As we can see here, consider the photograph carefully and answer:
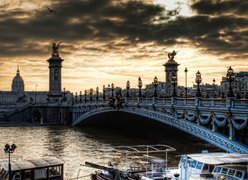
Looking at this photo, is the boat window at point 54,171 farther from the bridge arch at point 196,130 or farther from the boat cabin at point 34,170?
the bridge arch at point 196,130

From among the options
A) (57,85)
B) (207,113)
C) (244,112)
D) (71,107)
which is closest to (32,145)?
(207,113)

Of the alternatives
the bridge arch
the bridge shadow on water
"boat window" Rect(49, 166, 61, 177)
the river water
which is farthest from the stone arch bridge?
"boat window" Rect(49, 166, 61, 177)

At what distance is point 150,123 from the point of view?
72.1 m

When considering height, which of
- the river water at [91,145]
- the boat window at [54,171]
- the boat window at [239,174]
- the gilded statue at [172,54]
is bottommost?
the river water at [91,145]

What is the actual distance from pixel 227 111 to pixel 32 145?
1259 inches

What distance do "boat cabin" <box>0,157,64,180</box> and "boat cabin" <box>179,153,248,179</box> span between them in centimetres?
853

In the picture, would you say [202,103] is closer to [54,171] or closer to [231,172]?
[231,172]

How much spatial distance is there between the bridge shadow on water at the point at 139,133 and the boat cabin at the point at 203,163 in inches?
884

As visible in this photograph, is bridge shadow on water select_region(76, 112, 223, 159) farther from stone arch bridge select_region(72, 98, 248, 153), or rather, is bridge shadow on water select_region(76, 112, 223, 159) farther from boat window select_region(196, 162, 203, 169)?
boat window select_region(196, 162, 203, 169)

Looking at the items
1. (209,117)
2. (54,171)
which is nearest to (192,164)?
(54,171)

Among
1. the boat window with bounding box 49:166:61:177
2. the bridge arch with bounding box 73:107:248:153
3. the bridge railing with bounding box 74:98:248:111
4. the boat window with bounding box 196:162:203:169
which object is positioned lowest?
the boat window with bounding box 49:166:61:177

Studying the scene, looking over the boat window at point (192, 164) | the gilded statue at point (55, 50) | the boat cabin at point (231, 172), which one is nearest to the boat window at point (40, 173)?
the boat window at point (192, 164)

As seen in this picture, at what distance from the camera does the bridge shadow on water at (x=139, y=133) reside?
2198 inches

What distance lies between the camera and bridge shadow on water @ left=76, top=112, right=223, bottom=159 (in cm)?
5584
